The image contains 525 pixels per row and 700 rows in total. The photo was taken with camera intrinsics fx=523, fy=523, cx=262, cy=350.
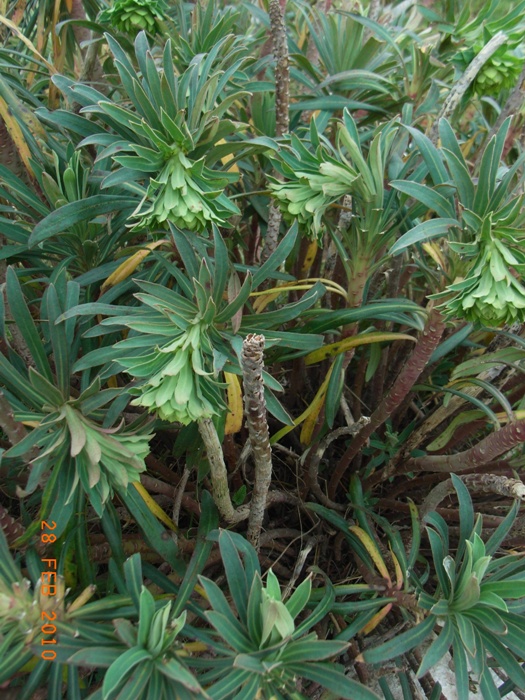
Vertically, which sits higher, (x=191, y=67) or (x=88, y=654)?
(x=191, y=67)

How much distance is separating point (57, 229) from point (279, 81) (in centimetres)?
41

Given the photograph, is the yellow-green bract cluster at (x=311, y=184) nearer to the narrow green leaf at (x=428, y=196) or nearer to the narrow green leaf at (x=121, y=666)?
the narrow green leaf at (x=428, y=196)

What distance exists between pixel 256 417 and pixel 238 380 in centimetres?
19

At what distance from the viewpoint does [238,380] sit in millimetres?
802

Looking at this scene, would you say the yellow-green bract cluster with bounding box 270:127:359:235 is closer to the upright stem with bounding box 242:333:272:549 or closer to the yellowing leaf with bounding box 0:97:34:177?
the upright stem with bounding box 242:333:272:549

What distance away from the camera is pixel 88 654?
0.52 metres

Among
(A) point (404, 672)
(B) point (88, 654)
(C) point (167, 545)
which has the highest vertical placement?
(B) point (88, 654)

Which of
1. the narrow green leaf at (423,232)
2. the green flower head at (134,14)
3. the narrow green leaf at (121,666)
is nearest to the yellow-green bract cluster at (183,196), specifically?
the narrow green leaf at (423,232)

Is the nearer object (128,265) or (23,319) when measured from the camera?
(23,319)

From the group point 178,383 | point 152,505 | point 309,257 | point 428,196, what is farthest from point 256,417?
point 309,257

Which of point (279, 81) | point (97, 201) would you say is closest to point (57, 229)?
point (97, 201)

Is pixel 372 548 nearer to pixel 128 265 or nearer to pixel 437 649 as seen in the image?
pixel 437 649

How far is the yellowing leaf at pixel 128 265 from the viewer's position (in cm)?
77

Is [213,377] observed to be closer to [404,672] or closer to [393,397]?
[393,397]
